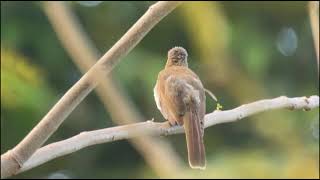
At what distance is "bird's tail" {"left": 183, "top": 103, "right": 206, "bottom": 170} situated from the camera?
140cm

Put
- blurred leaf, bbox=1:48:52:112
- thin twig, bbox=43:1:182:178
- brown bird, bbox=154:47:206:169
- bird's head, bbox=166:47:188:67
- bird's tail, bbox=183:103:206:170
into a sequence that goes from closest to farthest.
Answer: thin twig, bbox=43:1:182:178, bird's tail, bbox=183:103:206:170, brown bird, bbox=154:47:206:169, bird's head, bbox=166:47:188:67, blurred leaf, bbox=1:48:52:112

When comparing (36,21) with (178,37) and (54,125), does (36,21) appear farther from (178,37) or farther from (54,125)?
(54,125)

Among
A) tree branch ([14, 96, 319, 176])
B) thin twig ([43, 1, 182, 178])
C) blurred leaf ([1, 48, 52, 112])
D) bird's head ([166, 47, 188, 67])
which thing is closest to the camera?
thin twig ([43, 1, 182, 178])

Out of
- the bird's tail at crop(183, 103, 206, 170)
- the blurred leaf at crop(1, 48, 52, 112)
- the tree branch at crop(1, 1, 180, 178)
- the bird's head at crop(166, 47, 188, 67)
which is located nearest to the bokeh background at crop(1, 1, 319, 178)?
the blurred leaf at crop(1, 48, 52, 112)

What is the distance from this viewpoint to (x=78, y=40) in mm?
824

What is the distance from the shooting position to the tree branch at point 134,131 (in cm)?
99

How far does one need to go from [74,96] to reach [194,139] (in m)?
0.59

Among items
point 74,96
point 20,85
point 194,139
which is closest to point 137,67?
point 20,85

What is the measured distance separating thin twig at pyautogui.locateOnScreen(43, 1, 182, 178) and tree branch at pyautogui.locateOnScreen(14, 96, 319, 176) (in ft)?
0.10

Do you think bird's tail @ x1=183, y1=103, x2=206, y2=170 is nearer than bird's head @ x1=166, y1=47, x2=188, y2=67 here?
Yes

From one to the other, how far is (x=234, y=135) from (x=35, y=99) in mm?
1168

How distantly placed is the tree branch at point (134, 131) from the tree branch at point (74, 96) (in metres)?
0.02

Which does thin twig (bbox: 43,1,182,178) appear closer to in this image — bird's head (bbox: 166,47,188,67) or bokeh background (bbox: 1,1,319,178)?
bird's head (bbox: 166,47,188,67)

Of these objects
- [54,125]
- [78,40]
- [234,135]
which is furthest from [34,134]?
[234,135]
